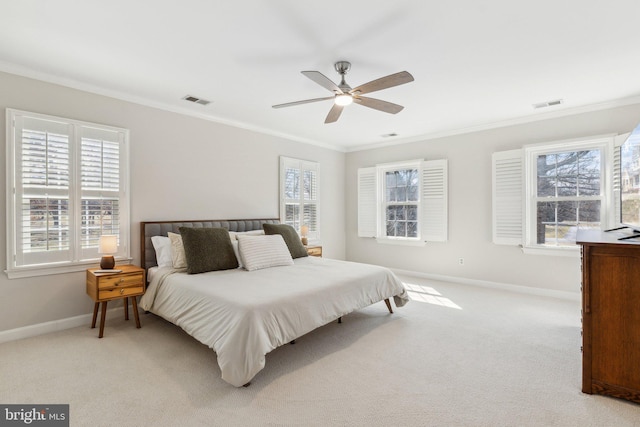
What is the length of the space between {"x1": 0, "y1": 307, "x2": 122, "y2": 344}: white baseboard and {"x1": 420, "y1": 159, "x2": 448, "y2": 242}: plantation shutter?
476 cm

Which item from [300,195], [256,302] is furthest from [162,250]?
[300,195]

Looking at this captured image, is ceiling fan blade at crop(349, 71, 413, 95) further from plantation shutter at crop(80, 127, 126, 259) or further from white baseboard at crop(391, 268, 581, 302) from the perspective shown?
white baseboard at crop(391, 268, 581, 302)

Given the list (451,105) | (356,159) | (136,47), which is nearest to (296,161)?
(356,159)

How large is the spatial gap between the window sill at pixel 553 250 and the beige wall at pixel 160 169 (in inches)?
149

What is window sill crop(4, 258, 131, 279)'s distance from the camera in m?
2.93

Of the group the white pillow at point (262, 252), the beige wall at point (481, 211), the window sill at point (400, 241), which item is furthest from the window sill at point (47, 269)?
the beige wall at point (481, 211)

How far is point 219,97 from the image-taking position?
3701 millimetres

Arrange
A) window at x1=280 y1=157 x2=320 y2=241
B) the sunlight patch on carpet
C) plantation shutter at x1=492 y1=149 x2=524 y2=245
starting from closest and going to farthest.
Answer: the sunlight patch on carpet → plantation shutter at x1=492 y1=149 x2=524 y2=245 → window at x1=280 y1=157 x2=320 y2=241

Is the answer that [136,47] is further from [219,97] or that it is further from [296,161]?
[296,161]

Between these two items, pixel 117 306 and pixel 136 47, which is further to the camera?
pixel 117 306

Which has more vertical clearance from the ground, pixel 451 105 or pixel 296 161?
pixel 451 105

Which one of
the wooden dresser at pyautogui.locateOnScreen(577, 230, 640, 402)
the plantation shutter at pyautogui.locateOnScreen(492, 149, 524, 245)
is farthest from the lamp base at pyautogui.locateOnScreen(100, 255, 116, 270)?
the plantation shutter at pyautogui.locateOnScreen(492, 149, 524, 245)

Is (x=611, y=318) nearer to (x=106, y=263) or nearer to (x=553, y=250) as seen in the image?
(x=553, y=250)

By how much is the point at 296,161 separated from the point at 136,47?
3.21m
